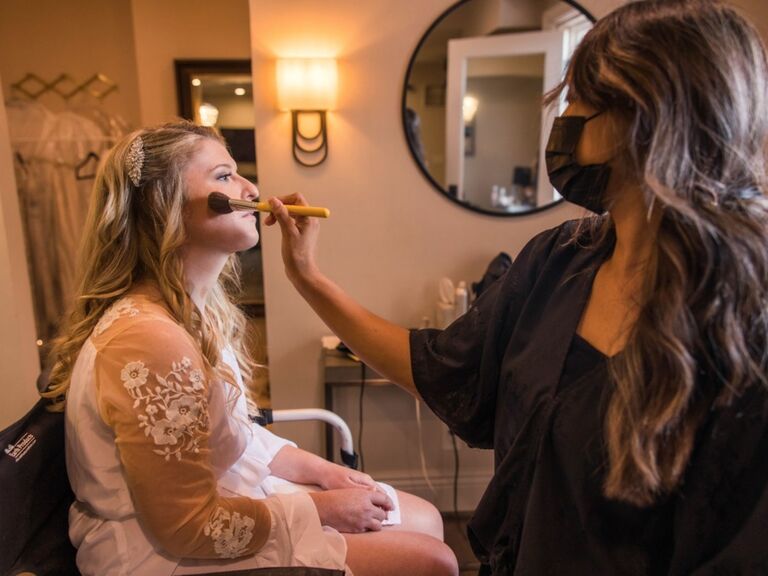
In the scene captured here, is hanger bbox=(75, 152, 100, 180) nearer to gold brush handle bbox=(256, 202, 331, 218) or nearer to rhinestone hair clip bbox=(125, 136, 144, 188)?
rhinestone hair clip bbox=(125, 136, 144, 188)

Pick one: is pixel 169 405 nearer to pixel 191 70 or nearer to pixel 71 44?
pixel 191 70

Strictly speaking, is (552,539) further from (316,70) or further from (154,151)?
(316,70)

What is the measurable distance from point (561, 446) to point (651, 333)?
0.19 meters

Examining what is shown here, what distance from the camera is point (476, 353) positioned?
34.4 inches

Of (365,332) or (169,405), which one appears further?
(365,332)

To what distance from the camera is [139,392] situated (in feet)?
2.50

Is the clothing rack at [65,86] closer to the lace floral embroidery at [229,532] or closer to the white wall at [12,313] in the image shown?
the white wall at [12,313]

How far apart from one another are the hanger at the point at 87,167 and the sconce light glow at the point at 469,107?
173 centimetres

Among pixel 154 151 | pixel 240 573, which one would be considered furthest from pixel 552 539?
pixel 154 151

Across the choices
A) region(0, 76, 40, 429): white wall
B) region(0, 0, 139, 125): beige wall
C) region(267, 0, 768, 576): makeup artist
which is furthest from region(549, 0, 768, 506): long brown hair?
region(0, 0, 139, 125): beige wall

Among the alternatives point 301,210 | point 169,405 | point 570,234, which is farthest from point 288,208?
point 570,234

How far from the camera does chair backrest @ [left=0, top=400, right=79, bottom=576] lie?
0.69 metres

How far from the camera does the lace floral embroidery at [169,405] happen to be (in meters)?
0.76

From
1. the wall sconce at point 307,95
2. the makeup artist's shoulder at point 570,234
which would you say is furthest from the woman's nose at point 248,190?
the wall sconce at point 307,95
